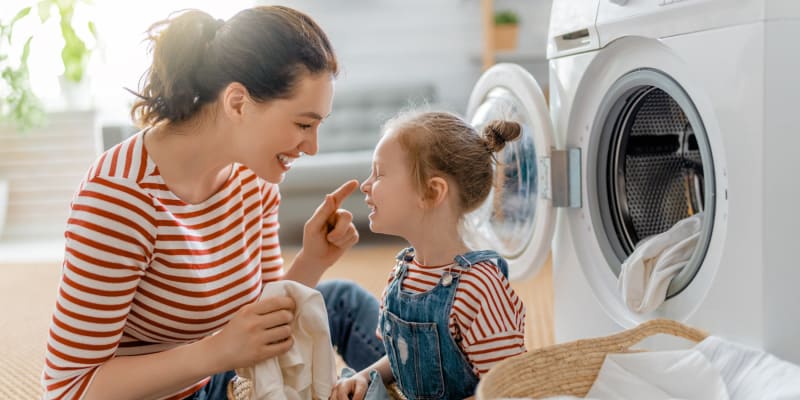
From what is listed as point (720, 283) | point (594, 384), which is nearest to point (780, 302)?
point (720, 283)

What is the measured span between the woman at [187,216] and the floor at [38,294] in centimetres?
75

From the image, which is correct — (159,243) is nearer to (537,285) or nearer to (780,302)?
(780,302)

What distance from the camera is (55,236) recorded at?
4105 mm

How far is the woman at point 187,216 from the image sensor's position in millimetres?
1005

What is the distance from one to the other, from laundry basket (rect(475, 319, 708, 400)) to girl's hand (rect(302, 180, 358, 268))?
0.41 m

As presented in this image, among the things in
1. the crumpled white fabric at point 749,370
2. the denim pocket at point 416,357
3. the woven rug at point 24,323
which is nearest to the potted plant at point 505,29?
the woven rug at point 24,323

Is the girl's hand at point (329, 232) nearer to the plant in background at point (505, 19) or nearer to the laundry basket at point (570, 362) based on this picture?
the laundry basket at point (570, 362)

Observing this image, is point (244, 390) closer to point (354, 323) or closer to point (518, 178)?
point (354, 323)

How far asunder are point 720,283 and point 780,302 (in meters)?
0.09

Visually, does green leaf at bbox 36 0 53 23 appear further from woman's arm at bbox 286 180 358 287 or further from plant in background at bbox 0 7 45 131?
plant in background at bbox 0 7 45 131

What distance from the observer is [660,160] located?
144 cm

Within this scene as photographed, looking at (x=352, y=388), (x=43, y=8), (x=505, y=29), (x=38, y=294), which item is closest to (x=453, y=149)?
(x=352, y=388)

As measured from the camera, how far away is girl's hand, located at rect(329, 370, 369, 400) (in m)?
1.14

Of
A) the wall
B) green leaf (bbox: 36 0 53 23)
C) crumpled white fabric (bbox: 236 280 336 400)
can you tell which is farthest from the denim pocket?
the wall
